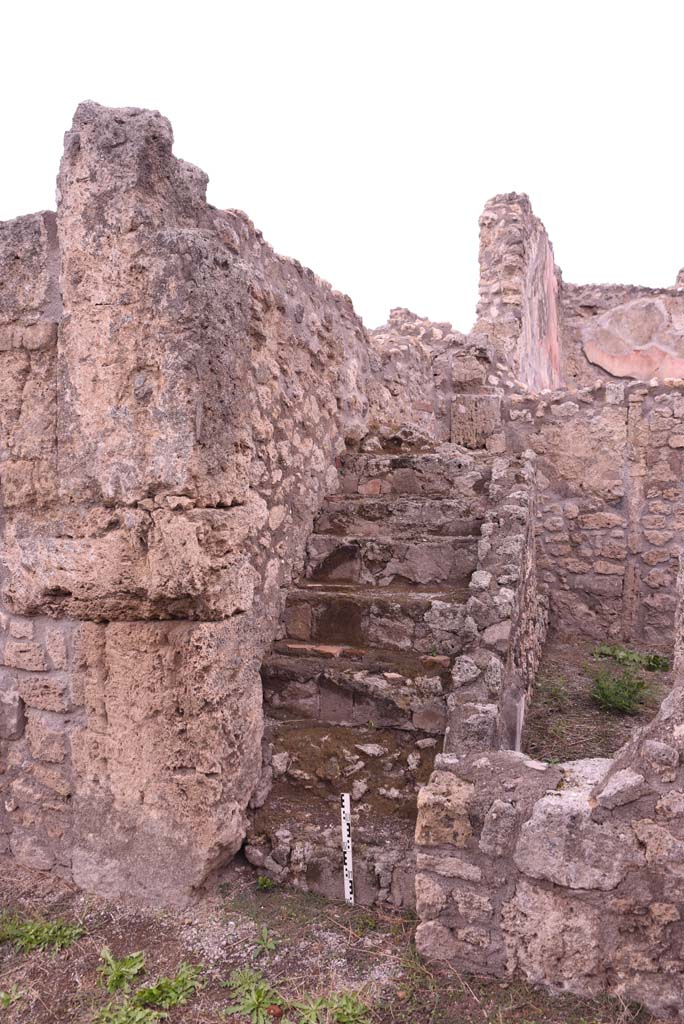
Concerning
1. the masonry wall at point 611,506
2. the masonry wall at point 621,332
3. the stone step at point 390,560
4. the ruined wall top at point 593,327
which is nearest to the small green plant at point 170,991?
the stone step at point 390,560

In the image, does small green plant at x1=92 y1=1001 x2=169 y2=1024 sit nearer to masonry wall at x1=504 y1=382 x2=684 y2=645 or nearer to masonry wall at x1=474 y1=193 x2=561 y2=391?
masonry wall at x1=504 y1=382 x2=684 y2=645

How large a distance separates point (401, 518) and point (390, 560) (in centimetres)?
36

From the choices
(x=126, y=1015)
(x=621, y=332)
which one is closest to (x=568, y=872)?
(x=126, y=1015)


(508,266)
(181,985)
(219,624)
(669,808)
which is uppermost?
(508,266)

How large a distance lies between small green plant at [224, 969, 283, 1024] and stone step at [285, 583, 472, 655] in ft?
4.69

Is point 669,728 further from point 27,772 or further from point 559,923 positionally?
point 27,772

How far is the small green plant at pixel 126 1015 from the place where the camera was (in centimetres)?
238

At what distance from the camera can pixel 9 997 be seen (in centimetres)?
253

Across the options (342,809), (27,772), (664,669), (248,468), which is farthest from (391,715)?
(664,669)

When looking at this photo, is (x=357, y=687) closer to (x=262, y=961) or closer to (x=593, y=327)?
(x=262, y=961)

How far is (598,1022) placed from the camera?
7.27 ft

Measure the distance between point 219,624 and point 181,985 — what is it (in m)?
1.27

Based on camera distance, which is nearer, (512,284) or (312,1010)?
(312,1010)

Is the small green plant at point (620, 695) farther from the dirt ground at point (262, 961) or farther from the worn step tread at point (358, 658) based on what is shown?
the dirt ground at point (262, 961)
